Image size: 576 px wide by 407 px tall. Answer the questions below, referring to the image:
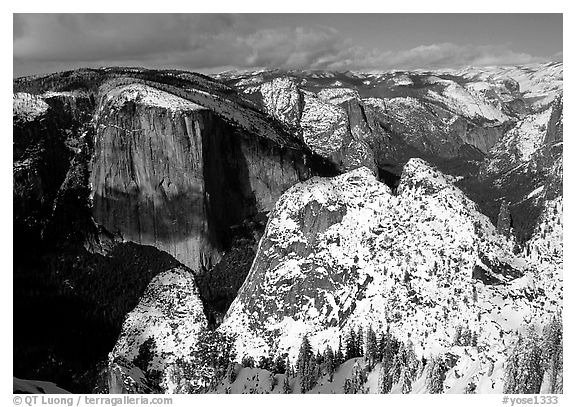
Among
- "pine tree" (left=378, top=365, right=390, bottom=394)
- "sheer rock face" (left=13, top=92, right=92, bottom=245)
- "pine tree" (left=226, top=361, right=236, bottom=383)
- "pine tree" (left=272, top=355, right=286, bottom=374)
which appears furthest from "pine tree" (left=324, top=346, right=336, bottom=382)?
"sheer rock face" (left=13, top=92, right=92, bottom=245)

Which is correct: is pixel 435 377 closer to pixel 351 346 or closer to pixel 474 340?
pixel 474 340

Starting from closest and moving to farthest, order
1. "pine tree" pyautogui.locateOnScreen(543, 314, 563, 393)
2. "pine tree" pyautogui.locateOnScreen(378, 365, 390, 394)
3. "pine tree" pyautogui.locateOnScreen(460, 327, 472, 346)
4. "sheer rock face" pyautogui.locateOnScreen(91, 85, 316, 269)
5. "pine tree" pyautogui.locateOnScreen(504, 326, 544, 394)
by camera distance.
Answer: "pine tree" pyautogui.locateOnScreen(504, 326, 544, 394)
"pine tree" pyautogui.locateOnScreen(543, 314, 563, 393)
"pine tree" pyautogui.locateOnScreen(378, 365, 390, 394)
"pine tree" pyautogui.locateOnScreen(460, 327, 472, 346)
"sheer rock face" pyautogui.locateOnScreen(91, 85, 316, 269)

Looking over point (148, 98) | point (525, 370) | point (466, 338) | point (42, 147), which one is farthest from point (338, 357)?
point (42, 147)

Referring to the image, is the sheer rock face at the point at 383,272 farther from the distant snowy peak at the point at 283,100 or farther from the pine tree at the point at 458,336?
the distant snowy peak at the point at 283,100

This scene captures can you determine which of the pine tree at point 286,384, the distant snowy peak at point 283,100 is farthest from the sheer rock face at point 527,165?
the distant snowy peak at point 283,100

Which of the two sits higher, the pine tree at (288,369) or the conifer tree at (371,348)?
the conifer tree at (371,348)

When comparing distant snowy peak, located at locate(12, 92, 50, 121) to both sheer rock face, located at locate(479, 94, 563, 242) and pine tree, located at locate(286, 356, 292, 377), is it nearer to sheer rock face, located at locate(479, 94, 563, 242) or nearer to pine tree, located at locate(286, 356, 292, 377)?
pine tree, located at locate(286, 356, 292, 377)
